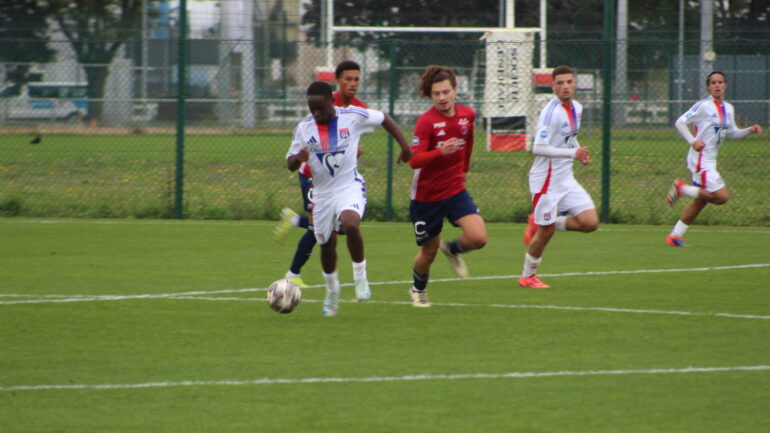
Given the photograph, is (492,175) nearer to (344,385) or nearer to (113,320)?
(113,320)

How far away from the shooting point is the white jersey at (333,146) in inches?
302

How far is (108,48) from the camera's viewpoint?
1803 cm

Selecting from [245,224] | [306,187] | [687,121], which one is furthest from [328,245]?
[245,224]

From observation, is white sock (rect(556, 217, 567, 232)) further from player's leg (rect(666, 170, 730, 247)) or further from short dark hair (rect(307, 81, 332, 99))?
short dark hair (rect(307, 81, 332, 99))

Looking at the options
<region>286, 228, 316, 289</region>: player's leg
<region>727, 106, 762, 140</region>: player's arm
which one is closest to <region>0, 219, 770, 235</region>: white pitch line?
<region>727, 106, 762, 140</region>: player's arm

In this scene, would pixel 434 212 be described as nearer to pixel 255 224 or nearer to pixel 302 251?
pixel 302 251

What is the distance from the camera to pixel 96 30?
2264 centimetres

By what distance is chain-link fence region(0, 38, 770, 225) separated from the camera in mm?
15812

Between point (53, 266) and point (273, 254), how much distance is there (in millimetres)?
2278

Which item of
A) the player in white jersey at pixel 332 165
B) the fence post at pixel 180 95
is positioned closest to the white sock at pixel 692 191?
the player in white jersey at pixel 332 165

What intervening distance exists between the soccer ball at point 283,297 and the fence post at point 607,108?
7.95 meters

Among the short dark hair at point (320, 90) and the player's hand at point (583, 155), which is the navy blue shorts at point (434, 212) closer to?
the player's hand at point (583, 155)

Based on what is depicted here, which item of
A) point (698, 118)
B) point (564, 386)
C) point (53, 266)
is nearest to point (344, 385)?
point (564, 386)

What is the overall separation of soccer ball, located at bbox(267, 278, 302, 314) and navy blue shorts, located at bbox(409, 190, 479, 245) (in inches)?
44.3
